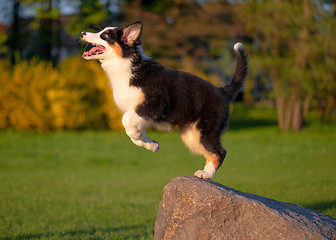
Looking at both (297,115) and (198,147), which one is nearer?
(198,147)

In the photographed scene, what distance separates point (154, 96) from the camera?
4.53 m

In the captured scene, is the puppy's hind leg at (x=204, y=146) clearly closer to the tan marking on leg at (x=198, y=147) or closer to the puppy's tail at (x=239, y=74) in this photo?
the tan marking on leg at (x=198, y=147)

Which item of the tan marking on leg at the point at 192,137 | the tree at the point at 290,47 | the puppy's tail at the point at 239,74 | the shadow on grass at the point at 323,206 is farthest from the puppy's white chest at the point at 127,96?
the tree at the point at 290,47

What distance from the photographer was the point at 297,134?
18109mm

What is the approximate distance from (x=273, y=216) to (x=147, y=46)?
21573 mm

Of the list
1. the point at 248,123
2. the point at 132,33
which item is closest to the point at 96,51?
the point at 132,33

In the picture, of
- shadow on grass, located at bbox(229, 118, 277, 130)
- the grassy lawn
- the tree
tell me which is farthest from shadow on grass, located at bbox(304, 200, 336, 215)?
shadow on grass, located at bbox(229, 118, 277, 130)

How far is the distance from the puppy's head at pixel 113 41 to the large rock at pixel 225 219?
1.54 meters

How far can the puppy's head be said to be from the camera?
4.55m

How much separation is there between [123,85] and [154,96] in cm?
34

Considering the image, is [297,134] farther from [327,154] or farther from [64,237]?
[64,237]

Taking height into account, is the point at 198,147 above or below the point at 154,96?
below

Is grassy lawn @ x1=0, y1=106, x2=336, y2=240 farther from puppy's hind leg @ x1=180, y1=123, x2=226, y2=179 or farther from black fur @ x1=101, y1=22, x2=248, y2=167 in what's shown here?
black fur @ x1=101, y1=22, x2=248, y2=167

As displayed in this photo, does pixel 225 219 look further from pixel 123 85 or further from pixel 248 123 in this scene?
pixel 248 123
